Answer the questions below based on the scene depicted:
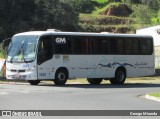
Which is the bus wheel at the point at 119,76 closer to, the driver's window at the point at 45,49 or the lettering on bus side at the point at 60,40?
the lettering on bus side at the point at 60,40

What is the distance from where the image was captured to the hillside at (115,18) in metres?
105

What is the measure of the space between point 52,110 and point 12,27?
56.4 meters

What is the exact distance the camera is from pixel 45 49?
3219 cm

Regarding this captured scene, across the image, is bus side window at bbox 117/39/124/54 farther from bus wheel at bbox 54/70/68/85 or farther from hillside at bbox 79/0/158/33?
hillside at bbox 79/0/158/33

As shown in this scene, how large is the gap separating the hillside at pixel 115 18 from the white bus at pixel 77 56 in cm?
6104

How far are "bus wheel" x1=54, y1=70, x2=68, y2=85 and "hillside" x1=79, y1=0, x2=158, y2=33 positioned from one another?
6581cm

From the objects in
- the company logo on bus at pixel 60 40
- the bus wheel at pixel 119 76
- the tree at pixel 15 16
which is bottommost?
the bus wheel at pixel 119 76

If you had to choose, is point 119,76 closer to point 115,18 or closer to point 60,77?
point 60,77

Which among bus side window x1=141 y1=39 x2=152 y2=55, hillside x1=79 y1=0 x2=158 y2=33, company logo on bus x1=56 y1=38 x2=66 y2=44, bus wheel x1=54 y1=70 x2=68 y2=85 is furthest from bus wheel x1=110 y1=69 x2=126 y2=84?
hillside x1=79 y1=0 x2=158 y2=33

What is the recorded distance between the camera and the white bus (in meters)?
32.1

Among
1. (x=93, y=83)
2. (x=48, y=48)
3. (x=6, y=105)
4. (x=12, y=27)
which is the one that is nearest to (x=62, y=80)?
(x=48, y=48)

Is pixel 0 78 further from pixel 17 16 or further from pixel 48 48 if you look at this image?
pixel 17 16

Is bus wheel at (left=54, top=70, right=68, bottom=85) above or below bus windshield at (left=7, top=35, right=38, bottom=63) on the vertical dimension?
below

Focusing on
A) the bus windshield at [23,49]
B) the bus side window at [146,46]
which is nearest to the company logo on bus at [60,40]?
the bus windshield at [23,49]
